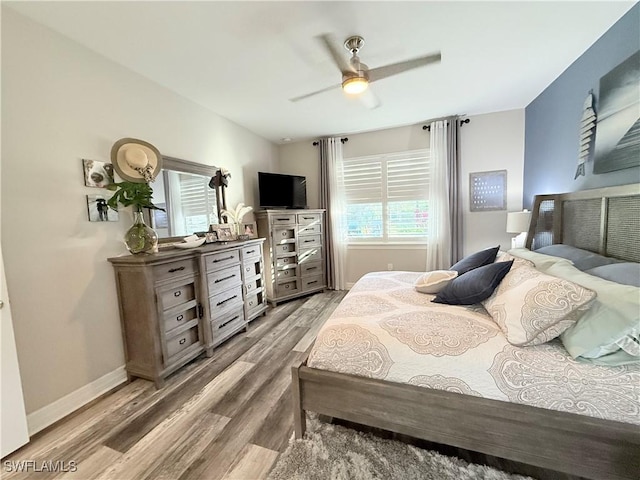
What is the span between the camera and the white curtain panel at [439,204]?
3.76 meters

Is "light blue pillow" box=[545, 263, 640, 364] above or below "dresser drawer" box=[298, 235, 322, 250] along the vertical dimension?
below

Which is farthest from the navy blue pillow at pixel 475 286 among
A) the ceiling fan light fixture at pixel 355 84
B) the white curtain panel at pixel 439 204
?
the white curtain panel at pixel 439 204

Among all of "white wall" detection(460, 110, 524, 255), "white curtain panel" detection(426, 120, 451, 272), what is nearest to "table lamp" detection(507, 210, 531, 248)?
"white wall" detection(460, 110, 524, 255)

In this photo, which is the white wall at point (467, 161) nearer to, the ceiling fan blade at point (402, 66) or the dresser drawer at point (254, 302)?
the dresser drawer at point (254, 302)

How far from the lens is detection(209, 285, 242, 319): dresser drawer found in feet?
8.27

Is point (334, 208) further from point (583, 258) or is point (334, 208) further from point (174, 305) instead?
point (583, 258)

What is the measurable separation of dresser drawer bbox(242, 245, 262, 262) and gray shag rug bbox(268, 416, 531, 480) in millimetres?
2001

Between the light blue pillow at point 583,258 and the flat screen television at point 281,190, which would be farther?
the flat screen television at point 281,190

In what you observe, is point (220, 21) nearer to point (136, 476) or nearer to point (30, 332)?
point (30, 332)

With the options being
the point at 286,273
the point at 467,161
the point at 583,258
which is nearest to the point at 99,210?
the point at 286,273

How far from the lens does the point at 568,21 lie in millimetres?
1844

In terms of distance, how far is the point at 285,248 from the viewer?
12.8 ft

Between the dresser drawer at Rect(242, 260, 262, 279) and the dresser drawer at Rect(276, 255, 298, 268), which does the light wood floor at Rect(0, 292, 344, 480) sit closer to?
the dresser drawer at Rect(242, 260, 262, 279)

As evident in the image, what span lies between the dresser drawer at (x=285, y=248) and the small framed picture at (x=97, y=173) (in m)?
2.14
